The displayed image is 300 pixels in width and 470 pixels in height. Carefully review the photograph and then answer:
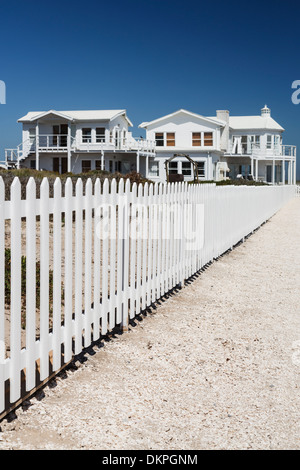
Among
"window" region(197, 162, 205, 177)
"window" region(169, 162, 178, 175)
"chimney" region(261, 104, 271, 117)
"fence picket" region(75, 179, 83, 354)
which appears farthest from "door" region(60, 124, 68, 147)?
"fence picket" region(75, 179, 83, 354)

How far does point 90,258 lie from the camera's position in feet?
16.2

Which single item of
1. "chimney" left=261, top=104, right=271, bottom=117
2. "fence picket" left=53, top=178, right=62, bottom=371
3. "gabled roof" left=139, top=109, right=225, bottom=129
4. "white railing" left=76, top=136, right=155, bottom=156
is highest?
"chimney" left=261, top=104, right=271, bottom=117

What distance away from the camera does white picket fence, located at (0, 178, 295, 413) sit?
3.65 meters

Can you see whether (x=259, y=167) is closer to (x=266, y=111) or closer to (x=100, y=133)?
(x=266, y=111)

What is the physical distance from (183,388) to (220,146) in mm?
51024

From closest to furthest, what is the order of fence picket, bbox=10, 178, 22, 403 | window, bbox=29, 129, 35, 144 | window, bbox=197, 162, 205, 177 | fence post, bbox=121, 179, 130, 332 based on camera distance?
fence picket, bbox=10, 178, 22, 403
fence post, bbox=121, 179, 130, 332
window, bbox=29, 129, 35, 144
window, bbox=197, 162, 205, 177

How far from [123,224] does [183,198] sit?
245 cm

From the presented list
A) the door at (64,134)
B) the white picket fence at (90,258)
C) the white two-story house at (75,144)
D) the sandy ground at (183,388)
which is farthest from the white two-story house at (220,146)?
the sandy ground at (183,388)

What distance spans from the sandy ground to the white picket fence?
0.80ft

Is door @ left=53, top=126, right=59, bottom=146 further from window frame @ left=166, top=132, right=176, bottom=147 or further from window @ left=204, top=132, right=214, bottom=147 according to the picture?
window @ left=204, top=132, right=214, bottom=147

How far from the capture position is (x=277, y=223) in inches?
828

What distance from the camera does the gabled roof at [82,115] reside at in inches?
1861
